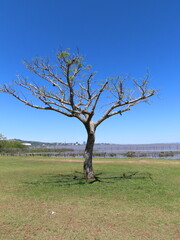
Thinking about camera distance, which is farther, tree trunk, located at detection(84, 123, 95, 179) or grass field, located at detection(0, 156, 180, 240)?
tree trunk, located at detection(84, 123, 95, 179)

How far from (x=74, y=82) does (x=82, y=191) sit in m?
6.36

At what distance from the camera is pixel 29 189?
9617 millimetres

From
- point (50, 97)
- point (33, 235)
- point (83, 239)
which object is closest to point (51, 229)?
point (33, 235)

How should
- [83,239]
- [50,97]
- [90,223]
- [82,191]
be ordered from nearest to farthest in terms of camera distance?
1. [83,239]
2. [90,223]
3. [82,191]
4. [50,97]

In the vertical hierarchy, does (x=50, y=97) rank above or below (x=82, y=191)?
above

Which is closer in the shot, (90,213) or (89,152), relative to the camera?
(90,213)

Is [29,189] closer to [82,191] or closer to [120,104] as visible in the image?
[82,191]

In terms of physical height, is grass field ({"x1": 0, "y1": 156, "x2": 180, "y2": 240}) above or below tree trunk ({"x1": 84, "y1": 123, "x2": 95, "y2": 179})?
below

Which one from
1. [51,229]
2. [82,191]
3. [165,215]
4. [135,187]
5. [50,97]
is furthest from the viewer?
[50,97]

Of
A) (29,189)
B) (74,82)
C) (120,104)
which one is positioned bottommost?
(29,189)

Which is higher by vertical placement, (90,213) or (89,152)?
(89,152)

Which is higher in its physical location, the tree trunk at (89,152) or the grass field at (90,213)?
the tree trunk at (89,152)

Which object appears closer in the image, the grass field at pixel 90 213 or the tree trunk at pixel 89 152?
the grass field at pixel 90 213

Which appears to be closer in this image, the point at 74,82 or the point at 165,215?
the point at 165,215
